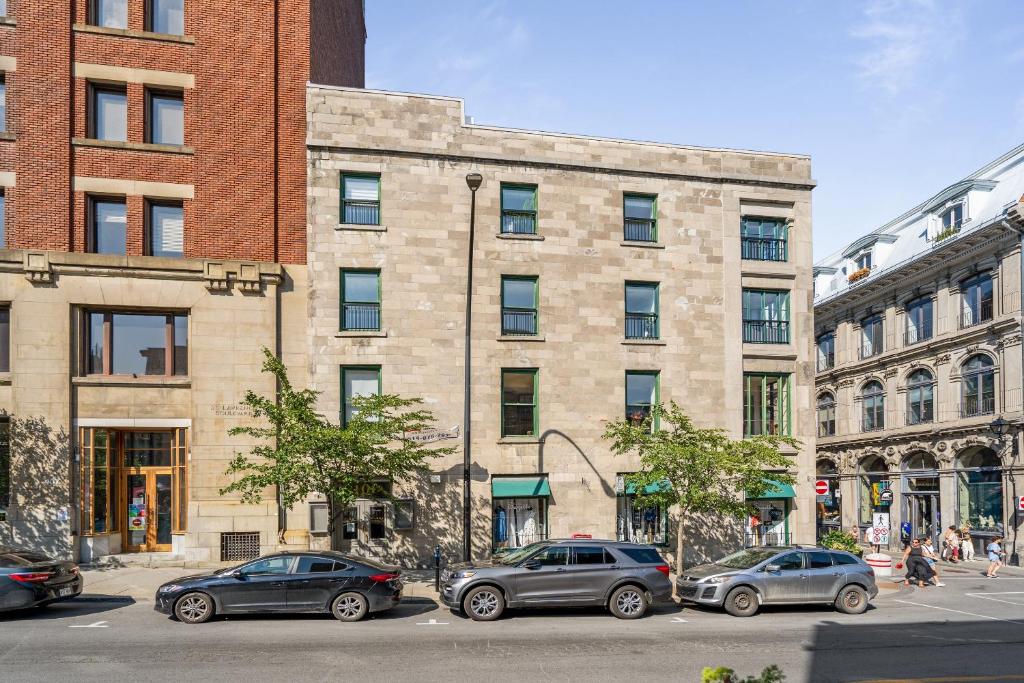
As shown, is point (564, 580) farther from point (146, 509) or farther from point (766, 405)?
point (146, 509)

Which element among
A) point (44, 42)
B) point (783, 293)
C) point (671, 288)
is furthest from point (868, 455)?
point (44, 42)

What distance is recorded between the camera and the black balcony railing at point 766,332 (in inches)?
1138

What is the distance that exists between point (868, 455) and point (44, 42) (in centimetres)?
4077

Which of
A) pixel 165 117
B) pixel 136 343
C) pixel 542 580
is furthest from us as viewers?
pixel 165 117

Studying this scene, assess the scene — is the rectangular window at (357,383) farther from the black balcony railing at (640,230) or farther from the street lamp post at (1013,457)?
the street lamp post at (1013,457)

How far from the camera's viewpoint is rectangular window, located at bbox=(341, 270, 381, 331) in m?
26.1

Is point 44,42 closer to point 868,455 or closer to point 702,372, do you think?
point 702,372

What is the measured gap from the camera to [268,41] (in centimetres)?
2669

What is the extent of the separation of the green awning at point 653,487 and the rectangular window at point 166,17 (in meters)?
19.6

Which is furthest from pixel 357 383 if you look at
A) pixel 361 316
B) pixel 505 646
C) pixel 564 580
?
pixel 505 646

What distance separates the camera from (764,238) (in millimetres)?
29344

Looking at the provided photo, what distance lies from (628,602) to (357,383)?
37.4 ft

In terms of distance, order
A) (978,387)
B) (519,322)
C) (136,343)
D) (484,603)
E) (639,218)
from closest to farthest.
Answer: (484,603) < (136,343) < (519,322) < (639,218) < (978,387)

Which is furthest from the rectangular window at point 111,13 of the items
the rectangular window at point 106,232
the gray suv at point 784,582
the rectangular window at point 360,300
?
the gray suv at point 784,582
